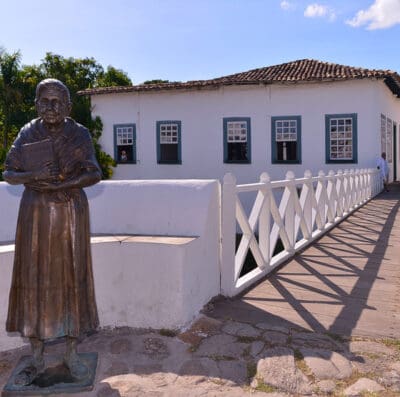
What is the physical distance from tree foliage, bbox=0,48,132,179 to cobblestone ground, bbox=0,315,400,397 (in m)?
16.8

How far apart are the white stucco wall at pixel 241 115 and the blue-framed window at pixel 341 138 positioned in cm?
17

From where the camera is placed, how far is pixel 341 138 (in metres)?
17.5

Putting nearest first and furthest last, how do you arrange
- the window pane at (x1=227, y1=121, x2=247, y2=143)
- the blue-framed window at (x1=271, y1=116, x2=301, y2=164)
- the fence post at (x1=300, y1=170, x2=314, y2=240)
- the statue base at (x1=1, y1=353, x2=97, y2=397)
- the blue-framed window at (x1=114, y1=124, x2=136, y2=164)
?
the statue base at (x1=1, y1=353, x2=97, y2=397), the fence post at (x1=300, y1=170, x2=314, y2=240), the blue-framed window at (x1=271, y1=116, x2=301, y2=164), the window pane at (x1=227, y1=121, x2=247, y2=143), the blue-framed window at (x1=114, y1=124, x2=136, y2=164)

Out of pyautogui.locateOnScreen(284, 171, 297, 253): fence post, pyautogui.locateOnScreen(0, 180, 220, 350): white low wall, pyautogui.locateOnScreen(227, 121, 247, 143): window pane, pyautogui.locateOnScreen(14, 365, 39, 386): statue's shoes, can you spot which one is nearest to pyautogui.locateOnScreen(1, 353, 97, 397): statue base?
pyautogui.locateOnScreen(14, 365, 39, 386): statue's shoes

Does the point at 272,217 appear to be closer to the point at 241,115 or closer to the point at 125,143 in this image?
the point at 241,115

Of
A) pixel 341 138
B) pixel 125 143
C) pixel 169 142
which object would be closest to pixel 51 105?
pixel 341 138

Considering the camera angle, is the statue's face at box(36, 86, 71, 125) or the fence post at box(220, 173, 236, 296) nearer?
the statue's face at box(36, 86, 71, 125)

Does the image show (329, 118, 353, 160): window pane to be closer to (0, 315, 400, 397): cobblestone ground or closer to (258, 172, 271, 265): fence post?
(258, 172, 271, 265): fence post

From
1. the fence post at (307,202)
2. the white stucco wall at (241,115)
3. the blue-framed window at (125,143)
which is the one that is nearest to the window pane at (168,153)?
the white stucco wall at (241,115)

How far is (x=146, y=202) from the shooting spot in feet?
14.0

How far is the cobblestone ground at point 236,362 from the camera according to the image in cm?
290

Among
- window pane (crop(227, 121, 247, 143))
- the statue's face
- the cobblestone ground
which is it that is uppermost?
window pane (crop(227, 121, 247, 143))

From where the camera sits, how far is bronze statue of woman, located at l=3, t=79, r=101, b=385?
277 cm

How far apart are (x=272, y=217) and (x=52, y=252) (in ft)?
16.6
